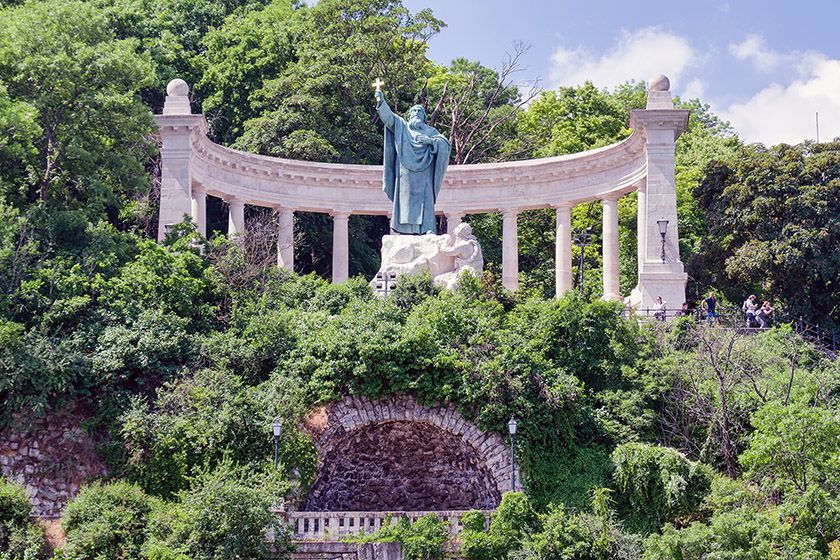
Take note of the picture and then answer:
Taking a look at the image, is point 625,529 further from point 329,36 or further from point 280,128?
point 329,36

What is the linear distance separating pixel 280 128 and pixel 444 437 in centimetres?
2400

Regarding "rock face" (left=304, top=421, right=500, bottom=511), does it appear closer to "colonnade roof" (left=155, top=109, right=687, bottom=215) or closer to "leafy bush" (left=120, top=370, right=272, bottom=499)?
"leafy bush" (left=120, top=370, right=272, bottom=499)

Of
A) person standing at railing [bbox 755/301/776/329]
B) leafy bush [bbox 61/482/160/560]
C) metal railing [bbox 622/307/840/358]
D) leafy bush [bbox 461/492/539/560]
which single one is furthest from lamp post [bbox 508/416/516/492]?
person standing at railing [bbox 755/301/776/329]

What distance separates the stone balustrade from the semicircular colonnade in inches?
676

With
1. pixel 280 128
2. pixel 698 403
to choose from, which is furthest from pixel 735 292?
pixel 280 128

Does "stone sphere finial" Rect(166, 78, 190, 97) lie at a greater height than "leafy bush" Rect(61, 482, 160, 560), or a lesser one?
greater

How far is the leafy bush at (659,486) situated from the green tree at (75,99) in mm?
22200

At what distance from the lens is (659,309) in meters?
41.1

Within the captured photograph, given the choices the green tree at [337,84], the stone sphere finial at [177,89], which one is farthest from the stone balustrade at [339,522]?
the green tree at [337,84]

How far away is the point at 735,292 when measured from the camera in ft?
168

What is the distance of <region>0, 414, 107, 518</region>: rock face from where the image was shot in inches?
1272

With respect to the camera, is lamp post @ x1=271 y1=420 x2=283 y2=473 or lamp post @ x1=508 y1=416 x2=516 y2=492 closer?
lamp post @ x1=271 y1=420 x2=283 y2=473

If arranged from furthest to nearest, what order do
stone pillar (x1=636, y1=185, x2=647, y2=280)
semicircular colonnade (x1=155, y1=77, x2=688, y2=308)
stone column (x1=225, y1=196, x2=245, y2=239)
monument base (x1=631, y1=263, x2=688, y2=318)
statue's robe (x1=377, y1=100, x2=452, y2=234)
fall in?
stone column (x1=225, y1=196, x2=245, y2=239), stone pillar (x1=636, y1=185, x2=647, y2=280), semicircular colonnade (x1=155, y1=77, x2=688, y2=308), monument base (x1=631, y1=263, x2=688, y2=318), statue's robe (x1=377, y1=100, x2=452, y2=234)

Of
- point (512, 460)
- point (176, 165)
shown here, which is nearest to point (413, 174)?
point (176, 165)
